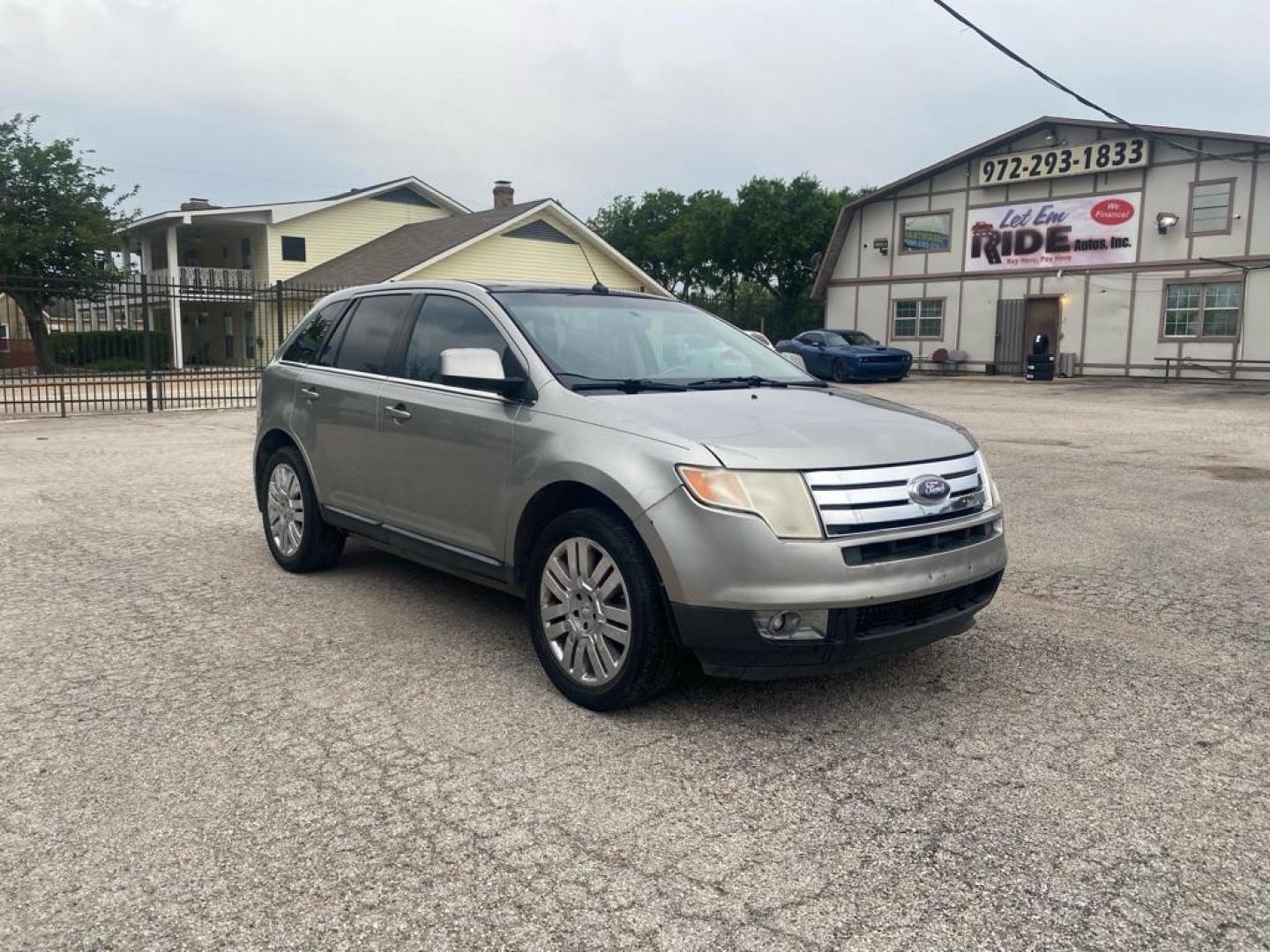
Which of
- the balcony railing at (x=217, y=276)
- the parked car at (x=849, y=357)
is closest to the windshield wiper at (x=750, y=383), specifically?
the parked car at (x=849, y=357)

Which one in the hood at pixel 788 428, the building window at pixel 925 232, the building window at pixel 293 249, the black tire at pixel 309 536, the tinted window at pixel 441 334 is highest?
the building window at pixel 925 232

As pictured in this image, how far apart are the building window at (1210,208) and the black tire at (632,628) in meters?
27.9

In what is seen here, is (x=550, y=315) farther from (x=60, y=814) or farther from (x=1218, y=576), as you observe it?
(x=1218, y=576)

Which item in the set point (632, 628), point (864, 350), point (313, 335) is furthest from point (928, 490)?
point (864, 350)

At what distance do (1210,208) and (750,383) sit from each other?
26.9 m

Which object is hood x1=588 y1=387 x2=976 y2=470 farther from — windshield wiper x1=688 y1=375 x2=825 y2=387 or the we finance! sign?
the we finance! sign

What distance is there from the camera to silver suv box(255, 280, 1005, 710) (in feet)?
11.4

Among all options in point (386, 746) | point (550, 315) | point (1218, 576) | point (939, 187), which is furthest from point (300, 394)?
point (939, 187)

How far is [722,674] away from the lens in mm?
3568

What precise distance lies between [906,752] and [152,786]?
258cm

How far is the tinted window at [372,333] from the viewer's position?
539 centimetres

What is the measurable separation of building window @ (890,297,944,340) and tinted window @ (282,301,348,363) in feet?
95.4

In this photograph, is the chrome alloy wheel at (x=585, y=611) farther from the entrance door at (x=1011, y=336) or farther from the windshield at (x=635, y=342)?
the entrance door at (x=1011, y=336)

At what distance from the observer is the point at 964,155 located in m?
30.5
